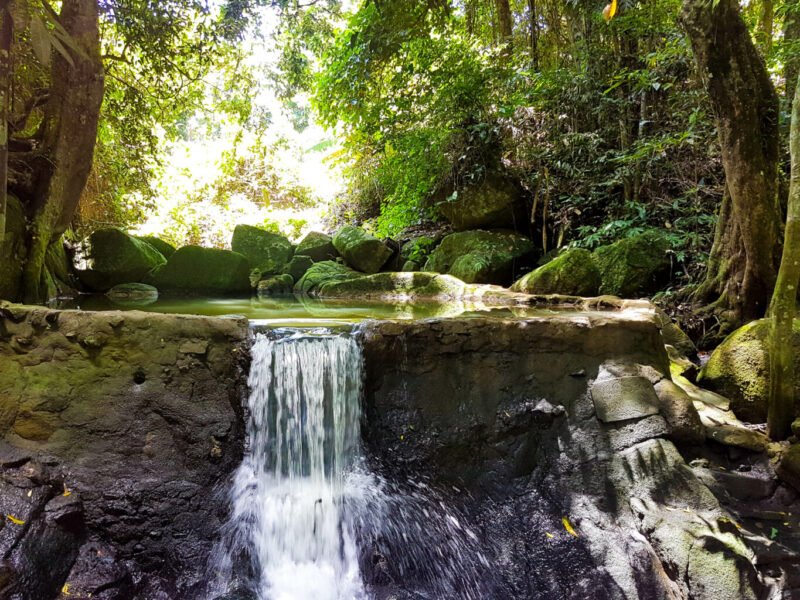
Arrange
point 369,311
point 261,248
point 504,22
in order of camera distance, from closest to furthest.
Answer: point 369,311 < point 504,22 < point 261,248

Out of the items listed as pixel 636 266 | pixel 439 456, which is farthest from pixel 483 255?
pixel 439 456

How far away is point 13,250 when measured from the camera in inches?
206

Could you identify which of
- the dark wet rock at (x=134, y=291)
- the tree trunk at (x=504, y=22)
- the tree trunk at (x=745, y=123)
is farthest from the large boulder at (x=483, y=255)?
the dark wet rock at (x=134, y=291)

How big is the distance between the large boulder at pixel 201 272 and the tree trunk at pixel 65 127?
3.39 m

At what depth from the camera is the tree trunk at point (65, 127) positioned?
542 cm

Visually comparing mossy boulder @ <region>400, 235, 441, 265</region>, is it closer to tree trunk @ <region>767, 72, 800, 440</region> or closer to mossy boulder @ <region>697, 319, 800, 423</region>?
mossy boulder @ <region>697, 319, 800, 423</region>

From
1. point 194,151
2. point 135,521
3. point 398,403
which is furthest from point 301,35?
point 194,151

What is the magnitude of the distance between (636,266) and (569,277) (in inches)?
34.8

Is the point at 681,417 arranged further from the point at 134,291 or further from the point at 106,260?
the point at 106,260

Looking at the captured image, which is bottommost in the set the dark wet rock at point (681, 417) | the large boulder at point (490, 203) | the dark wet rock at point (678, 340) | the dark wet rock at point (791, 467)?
the dark wet rock at point (791, 467)

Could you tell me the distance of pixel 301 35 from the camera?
26.1 feet

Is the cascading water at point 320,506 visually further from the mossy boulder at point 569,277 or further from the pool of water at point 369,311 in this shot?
the mossy boulder at point 569,277

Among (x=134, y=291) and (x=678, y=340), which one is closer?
(x=678, y=340)

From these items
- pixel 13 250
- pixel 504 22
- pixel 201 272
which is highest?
pixel 504 22
